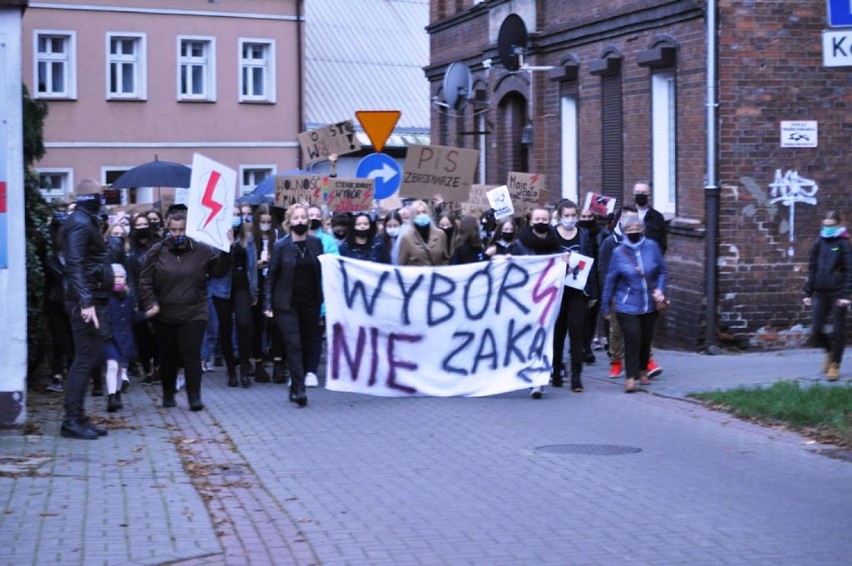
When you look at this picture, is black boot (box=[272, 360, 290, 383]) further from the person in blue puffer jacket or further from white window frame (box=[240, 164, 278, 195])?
white window frame (box=[240, 164, 278, 195])

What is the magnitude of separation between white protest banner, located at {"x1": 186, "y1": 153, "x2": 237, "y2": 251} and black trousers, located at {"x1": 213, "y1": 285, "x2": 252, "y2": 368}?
2.38 metres

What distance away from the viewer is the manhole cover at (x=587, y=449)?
1080 cm

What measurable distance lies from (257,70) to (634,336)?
3053cm

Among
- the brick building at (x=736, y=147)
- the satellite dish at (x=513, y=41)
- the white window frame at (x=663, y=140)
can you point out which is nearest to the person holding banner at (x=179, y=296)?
the brick building at (x=736, y=147)

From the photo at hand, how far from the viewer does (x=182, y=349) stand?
43.8 ft

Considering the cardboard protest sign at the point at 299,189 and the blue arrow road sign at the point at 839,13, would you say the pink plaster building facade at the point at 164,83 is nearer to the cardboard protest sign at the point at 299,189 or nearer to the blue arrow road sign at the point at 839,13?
the cardboard protest sign at the point at 299,189

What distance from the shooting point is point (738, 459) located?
34.6ft

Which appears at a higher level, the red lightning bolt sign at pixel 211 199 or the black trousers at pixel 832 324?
the red lightning bolt sign at pixel 211 199

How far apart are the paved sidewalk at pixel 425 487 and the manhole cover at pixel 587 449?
0.12 ft

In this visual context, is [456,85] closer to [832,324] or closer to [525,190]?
[525,190]

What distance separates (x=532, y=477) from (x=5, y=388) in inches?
163

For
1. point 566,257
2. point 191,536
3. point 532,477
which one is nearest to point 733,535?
point 532,477

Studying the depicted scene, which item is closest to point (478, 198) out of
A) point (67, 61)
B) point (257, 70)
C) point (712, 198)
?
point (712, 198)

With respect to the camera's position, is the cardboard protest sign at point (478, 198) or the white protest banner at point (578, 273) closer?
the white protest banner at point (578, 273)
